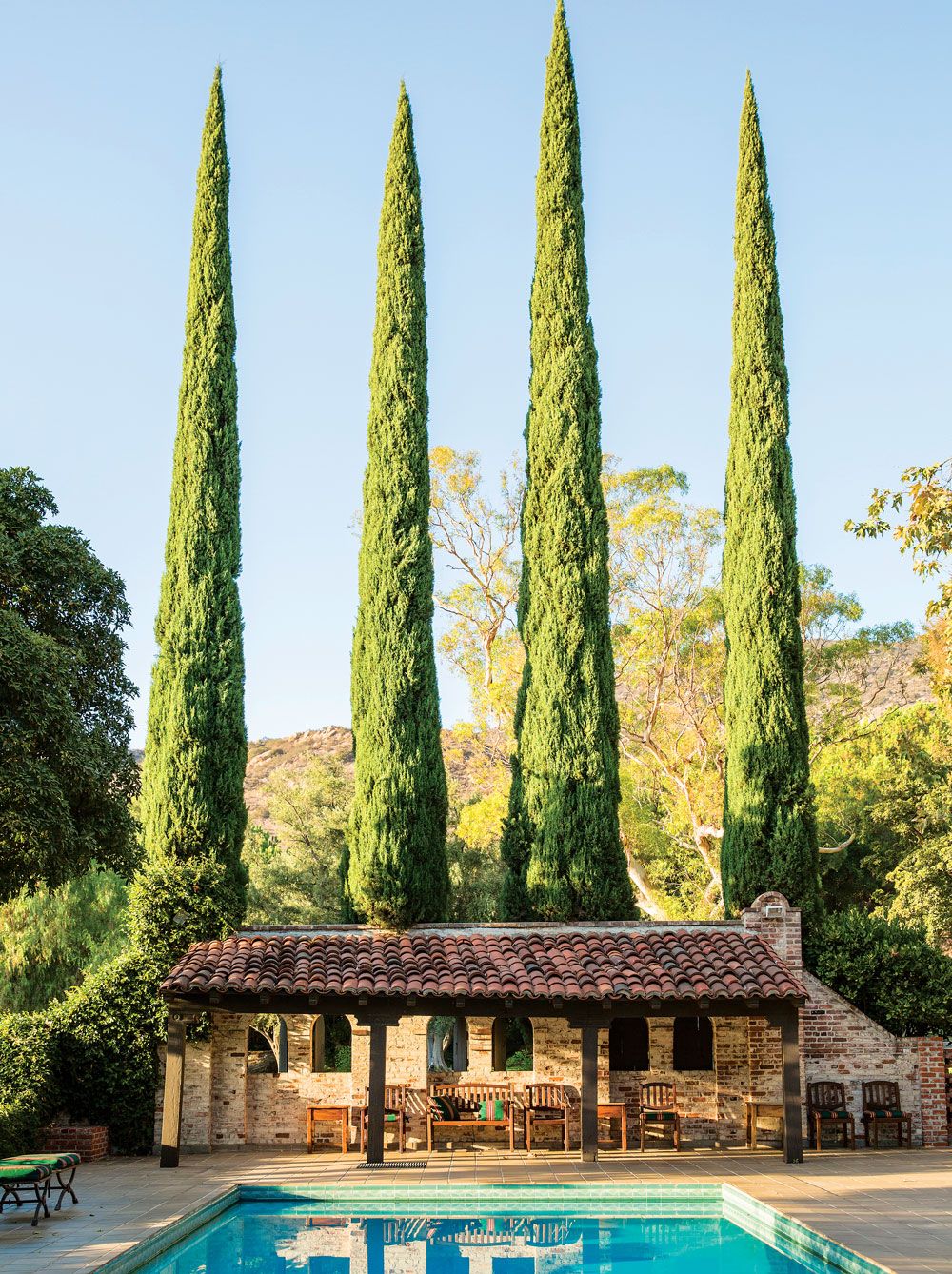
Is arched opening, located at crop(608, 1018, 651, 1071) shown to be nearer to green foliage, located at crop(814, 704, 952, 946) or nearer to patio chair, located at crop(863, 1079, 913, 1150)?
patio chair, located at crop(863, 1079, 913, 1150)

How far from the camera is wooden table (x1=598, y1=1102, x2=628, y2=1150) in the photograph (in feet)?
61.5

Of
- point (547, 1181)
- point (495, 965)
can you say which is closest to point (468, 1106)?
point (495, 965)

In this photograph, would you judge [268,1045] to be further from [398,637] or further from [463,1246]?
[463,1246]

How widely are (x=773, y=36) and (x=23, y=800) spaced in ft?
49.1

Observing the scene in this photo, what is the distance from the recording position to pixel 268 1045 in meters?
37.3

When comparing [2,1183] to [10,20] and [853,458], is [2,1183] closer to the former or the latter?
[10,20]

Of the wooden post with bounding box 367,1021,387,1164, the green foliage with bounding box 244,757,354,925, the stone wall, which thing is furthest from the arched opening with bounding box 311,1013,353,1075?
the wooden post with bounding box 367,1021,387,1164

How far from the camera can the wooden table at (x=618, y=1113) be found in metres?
18.7

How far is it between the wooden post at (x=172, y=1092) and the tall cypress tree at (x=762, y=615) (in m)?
9.49

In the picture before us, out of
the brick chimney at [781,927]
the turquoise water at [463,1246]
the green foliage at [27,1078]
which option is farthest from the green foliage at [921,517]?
the green foliage at [27,1078]

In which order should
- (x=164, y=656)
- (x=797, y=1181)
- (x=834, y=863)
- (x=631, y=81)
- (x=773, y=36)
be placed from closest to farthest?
(x=797, y=1181)
(x=773, y=36)
(x=631, y=81)
(x=164, y=656)
(x=834, y=863)

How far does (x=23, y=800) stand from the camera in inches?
520

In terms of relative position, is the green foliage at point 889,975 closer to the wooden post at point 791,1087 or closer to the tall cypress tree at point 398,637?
the wooden post at point 791,1087

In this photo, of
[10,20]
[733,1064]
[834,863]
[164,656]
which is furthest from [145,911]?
[834,863]
